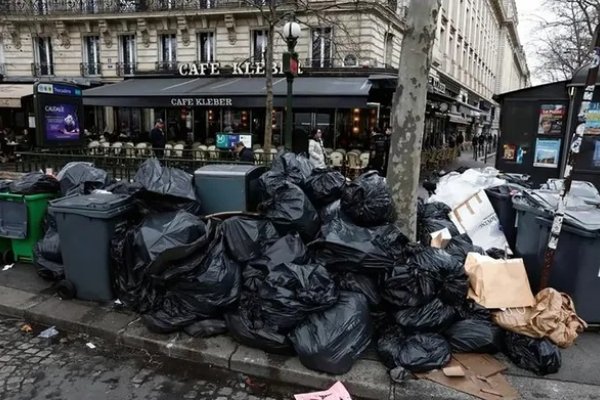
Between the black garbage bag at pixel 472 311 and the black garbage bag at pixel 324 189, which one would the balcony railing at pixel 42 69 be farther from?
the black garbage bag at pixel 472 311

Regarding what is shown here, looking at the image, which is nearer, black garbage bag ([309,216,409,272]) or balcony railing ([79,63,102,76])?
black garbage bag ([309,216,409,272])

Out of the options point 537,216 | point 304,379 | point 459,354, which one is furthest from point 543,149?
point 304,379

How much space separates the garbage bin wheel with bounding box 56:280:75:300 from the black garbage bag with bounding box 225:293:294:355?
5.62 feet

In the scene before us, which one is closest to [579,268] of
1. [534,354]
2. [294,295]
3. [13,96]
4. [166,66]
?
[534,354]

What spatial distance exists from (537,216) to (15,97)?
19431 millimetres

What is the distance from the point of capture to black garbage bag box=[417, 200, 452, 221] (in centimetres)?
488

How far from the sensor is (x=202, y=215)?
4320 millimetres

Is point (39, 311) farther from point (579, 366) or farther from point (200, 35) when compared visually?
point (200, 35)

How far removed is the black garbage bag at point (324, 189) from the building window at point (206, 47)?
1780 cm

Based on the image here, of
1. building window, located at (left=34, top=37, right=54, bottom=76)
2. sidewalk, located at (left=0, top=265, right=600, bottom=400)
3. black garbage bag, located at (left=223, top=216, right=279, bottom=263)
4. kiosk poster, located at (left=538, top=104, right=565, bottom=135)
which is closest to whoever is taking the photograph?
sidewalk, located at (left=0, top=265, right=600, bottom=400)

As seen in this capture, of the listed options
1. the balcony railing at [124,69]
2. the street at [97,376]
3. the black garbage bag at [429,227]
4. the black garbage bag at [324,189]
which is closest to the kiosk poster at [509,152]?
the black garbage bag at [429,227]

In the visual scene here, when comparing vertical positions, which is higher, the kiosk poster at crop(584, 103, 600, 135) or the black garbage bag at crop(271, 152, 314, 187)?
the kiosk poster at crop(584, 103, 600, 135)

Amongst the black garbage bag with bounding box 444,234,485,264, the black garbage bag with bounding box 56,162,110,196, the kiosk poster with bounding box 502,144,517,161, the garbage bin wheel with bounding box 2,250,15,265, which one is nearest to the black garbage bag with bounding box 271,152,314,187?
the black garbage bag with bounding box 444,234,485,264

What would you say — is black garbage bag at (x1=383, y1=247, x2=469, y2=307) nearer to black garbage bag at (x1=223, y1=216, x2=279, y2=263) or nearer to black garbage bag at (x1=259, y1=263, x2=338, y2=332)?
black garbage bag at (x1=259, y1=263, x2=338, y2=332)
